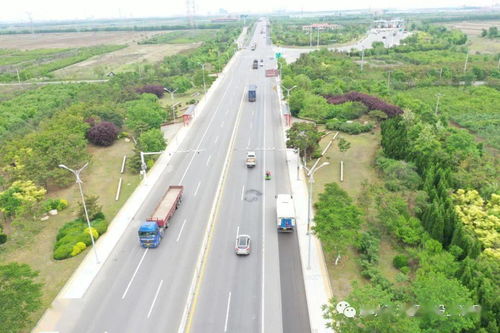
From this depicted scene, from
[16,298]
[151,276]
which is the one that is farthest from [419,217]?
[16,298]

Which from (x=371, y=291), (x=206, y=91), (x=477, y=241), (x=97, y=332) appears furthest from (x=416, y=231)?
(x=206, y=91)

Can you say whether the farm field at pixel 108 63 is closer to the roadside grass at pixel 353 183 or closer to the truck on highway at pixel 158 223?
the roadside grass at pixel 353 183

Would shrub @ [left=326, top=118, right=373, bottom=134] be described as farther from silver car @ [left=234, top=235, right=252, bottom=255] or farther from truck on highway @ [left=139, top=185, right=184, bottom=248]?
silver car @ [left=234, top=235, right=252, bottom=255]

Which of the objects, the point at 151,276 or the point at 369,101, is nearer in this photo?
the point at 151,276

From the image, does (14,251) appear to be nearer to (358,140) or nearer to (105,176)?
(105,176)

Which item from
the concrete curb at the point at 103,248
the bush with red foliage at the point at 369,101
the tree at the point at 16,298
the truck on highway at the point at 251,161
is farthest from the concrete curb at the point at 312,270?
the bush with red foliage at the point at 369,101

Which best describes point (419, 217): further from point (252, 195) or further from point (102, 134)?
point (102, 134)
